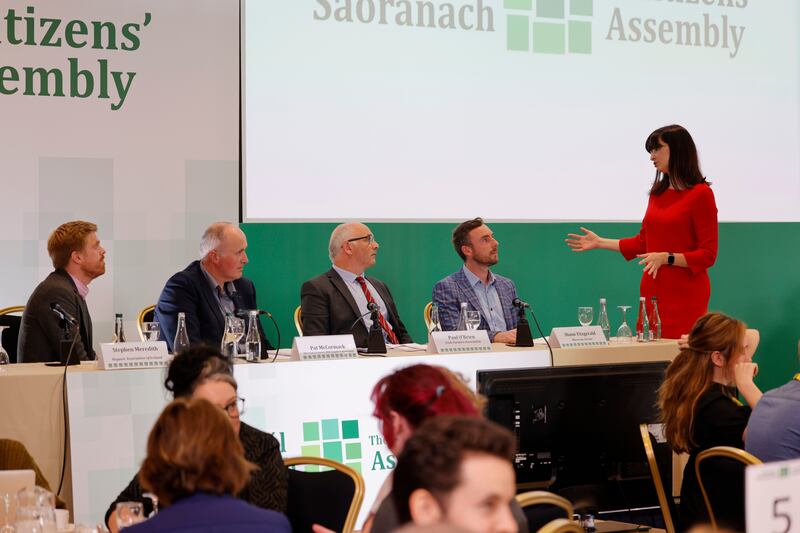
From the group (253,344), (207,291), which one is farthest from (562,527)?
(207,291)

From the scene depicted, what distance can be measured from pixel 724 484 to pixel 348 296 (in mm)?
2393

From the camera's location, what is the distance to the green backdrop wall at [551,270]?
6.28 metres

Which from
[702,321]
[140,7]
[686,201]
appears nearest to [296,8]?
[140,7]

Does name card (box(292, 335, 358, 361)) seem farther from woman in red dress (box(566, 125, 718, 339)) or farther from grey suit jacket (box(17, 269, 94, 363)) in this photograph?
woman in red dress (box(566, 125, 718, 339))

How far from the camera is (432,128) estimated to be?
6.47 m

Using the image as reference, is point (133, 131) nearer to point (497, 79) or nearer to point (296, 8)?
point (296, 8)

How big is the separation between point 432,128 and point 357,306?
72.6 inches

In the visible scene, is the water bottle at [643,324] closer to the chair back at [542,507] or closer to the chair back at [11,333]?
the chair back at [542,507]

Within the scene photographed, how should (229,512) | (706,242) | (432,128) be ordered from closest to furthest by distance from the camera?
(229,512)
(706,242)
(432,128)

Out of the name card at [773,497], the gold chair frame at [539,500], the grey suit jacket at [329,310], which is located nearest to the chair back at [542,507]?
the gold chair frame at [539,500]

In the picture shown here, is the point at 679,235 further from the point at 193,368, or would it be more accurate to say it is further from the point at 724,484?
the point at 193,368

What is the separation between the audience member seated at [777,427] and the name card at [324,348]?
1.58 m

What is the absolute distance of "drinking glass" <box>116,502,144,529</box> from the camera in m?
2.31

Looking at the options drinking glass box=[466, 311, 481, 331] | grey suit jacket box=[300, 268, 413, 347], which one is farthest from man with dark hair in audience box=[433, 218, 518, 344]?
drinking glass box=[466, 311, 481, 331]
